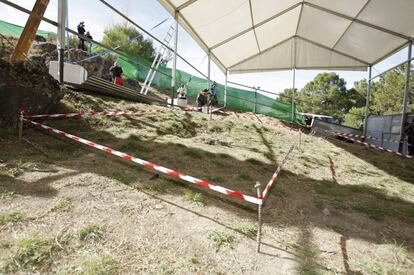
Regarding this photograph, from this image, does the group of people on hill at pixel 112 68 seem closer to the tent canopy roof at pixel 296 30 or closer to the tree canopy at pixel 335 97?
the tent canopy roof at pixel 296 30

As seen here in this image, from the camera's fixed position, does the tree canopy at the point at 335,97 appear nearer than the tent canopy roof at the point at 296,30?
No

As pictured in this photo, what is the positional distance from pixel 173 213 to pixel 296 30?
13.1 metres

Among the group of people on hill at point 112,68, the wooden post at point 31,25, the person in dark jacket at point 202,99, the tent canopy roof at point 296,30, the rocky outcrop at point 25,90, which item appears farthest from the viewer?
the person in dark jacket at point 202,99

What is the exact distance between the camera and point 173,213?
358cm

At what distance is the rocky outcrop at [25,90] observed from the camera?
4.98m

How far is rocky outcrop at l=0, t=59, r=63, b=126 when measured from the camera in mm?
4980

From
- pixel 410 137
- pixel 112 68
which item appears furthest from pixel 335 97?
pixel 112 68

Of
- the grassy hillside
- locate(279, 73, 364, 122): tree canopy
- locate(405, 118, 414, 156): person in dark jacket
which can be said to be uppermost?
locate(279, 73, 364, 122): tree canopy

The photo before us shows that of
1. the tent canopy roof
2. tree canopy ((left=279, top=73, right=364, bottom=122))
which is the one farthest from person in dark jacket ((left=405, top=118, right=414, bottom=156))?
tree canopy ((left=279, top=73, right=364, bottom=122))

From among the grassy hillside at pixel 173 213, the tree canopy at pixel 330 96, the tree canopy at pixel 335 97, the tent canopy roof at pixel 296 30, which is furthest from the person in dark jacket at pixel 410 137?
the tree canopy at pixel 330 96

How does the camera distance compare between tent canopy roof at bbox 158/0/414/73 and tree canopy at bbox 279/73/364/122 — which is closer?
tent canopy roof at bbox 158/0/414/73

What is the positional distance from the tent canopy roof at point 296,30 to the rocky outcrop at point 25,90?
16.0ft

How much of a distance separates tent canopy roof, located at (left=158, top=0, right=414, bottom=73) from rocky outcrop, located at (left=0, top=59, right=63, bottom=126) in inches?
192

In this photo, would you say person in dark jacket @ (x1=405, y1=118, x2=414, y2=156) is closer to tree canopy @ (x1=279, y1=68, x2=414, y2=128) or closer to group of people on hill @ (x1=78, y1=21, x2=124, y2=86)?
group of people on hill @ (x1=78, y1=21, x2=124, y2=86)
